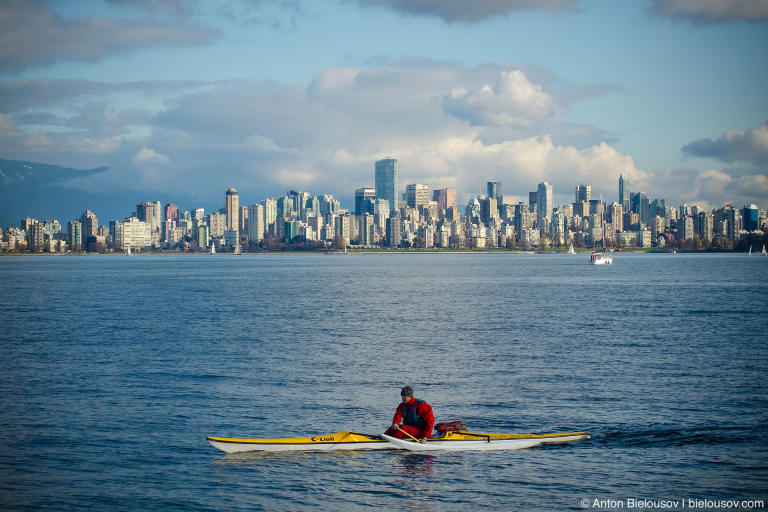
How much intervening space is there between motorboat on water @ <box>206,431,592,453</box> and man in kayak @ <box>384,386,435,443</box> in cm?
29

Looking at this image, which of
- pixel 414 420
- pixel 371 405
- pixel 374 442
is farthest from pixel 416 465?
pixel 371 405

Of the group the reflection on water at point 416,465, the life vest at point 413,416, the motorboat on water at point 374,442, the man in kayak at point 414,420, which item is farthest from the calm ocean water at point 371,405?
the life vest at point 413,416

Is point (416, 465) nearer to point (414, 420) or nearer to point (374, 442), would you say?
point (414, 420)

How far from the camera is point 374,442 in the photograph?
2677 centimetres

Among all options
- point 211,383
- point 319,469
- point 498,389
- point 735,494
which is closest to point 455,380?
point 498,389

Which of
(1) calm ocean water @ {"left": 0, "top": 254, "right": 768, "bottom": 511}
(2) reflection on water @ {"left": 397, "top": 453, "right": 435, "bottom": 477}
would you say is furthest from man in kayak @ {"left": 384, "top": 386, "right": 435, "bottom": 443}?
(1) calm ocean water @ {"left": 0, "top": 254, "right": 768, "bottom": 511}

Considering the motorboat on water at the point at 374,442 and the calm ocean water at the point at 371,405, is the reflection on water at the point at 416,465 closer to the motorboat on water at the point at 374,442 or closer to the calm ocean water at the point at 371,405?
the calm ocean water at the point at 371,405

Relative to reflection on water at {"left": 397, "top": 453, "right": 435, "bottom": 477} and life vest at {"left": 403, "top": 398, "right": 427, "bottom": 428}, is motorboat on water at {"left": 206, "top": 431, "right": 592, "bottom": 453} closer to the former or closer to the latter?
reflection on water at {"left": 397, "top": 453, "right": 435, "bottom": 477}

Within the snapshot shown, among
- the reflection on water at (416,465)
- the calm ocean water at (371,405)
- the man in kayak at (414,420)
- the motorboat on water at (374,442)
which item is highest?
the man in kayak at (414,420)

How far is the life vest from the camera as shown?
2688 cm

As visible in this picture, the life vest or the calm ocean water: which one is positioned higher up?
the life vest

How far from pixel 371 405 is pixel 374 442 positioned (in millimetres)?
7208

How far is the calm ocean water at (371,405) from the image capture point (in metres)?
23.4

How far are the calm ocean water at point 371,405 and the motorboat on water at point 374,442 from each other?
0.38m
